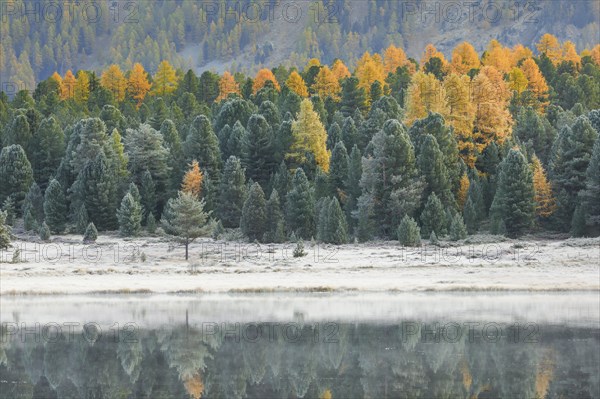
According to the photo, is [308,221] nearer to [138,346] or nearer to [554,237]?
[554,237]

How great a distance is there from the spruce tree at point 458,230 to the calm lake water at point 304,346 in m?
23.9

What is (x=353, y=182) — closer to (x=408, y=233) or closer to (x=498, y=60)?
(x=408, y=233)

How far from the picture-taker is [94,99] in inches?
6097

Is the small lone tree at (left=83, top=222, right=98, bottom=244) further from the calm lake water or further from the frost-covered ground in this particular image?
the calm lake water

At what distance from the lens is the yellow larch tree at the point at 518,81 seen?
147 metres

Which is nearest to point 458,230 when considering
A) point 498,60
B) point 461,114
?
point 461,114

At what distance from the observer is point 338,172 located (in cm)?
9831

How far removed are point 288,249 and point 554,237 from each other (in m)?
22.0

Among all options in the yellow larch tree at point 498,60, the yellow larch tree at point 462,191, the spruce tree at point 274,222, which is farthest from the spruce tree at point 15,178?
the yellow larch tree at point 498,60

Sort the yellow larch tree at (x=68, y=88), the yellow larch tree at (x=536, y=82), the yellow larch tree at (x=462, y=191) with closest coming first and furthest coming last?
the yellow larch tree at (x=462, y=191) < the yellow larch tree at (x=536, y=82) < the yellow larch tree at (x=68, y=88)

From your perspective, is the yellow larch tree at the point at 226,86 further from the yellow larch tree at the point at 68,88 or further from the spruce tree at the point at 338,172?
the spruce tree at the point at 338,172

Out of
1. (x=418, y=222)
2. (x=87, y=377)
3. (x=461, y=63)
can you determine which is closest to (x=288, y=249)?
(x=418, y=222)

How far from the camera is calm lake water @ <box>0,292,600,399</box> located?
120 ft

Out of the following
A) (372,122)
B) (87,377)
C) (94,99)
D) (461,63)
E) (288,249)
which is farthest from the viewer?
(461,63)
